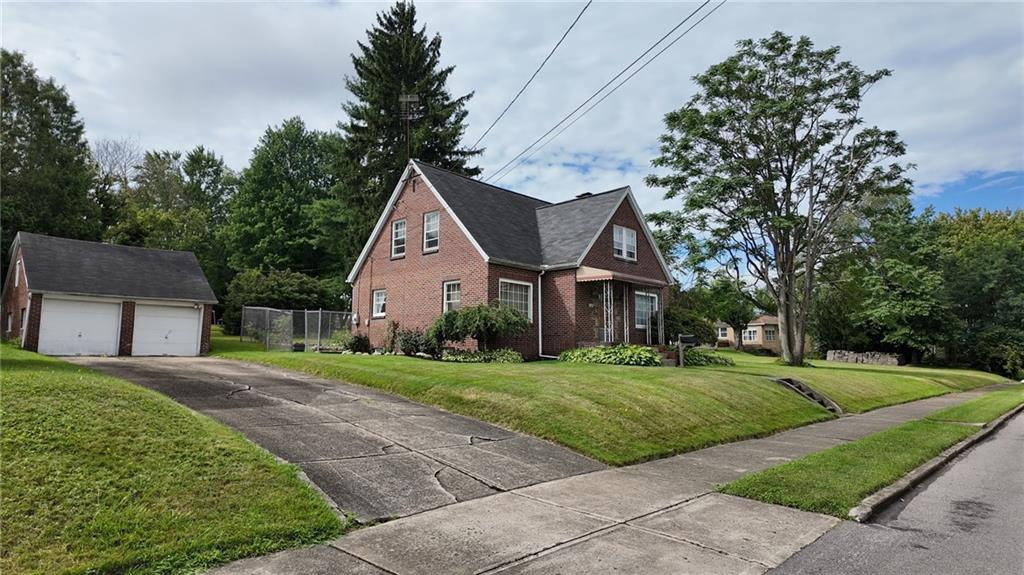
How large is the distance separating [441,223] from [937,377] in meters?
25.8

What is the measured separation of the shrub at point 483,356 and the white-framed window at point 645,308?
6.47 metres

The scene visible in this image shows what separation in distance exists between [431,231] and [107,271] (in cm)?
1484

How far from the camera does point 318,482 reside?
5641 millimetres

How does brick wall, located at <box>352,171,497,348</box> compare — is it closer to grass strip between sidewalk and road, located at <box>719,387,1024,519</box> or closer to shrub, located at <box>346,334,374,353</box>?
shrub, located at <box>346,334,374,353</box>

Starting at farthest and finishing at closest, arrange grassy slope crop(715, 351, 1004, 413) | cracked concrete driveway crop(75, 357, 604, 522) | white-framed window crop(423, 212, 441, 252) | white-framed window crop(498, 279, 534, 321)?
white-framed window crop(423, 212, 441, 252)
white-framed window crop(498, 279, 534, 321)
grassy slope crop(715, 351, 1004, 413)
cracked concrete driveway crop(75, 357, 604, 522)

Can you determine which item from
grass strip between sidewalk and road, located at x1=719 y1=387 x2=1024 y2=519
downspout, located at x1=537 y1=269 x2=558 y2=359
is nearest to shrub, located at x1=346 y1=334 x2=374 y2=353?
downspout, located at x1=537 y1=269 x2=558 y2=359

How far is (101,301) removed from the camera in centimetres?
2222

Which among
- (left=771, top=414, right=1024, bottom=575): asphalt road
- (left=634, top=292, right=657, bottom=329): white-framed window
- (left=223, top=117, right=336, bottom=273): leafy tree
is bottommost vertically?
(left=771, top=414, right=1024, bottom=575): asphalt road

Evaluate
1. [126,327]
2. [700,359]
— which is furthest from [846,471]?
[126,327]

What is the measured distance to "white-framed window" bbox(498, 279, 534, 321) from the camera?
61.9 ft

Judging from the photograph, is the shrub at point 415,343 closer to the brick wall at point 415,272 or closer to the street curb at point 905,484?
the brick wall at point 415,272

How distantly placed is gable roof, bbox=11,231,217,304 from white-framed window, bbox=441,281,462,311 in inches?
492

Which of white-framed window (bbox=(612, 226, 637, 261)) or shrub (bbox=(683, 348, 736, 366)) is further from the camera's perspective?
white-framed window (bbox=(612, 226, 637, 261))

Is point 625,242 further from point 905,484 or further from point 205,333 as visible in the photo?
point 205,333
